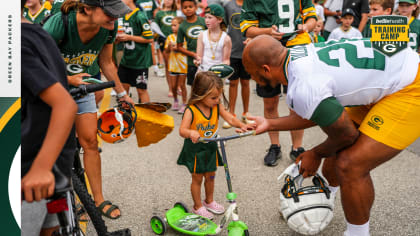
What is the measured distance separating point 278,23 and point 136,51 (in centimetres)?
254

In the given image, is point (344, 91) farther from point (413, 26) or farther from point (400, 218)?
point (413, 26)

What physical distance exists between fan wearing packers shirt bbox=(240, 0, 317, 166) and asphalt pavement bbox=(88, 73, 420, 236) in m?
0.47

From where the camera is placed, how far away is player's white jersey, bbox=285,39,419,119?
2.28 m

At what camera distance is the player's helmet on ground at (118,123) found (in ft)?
9.41

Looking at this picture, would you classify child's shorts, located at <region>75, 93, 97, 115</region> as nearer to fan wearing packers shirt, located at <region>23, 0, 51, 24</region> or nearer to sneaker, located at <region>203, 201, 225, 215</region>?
sneaker, located at <region>203, 201, 225, 215</region>

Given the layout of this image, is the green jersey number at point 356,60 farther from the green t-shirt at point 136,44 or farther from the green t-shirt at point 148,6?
the green t-shirt at point 148,6

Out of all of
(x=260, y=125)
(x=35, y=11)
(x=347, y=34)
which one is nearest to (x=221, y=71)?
(x=260, y=125)

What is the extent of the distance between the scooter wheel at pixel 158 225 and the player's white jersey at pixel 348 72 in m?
1.38

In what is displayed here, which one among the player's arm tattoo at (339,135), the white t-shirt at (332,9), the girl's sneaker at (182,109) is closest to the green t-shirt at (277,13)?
the player's arm tattoo at (339,135)

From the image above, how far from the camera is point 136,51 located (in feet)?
18.9

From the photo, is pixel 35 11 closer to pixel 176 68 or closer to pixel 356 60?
pixel 176 68

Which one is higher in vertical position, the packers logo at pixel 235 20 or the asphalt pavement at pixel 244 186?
the packers logo at pixel 235 20

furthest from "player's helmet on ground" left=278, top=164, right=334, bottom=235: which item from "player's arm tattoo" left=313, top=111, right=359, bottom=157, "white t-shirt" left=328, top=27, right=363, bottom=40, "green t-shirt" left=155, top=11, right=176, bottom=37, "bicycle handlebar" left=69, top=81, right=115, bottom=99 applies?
"green t-shirt" left=155, top=11, right=176, bottom=37

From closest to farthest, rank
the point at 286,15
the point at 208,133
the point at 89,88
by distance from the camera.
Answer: the point at 89,88
the point at 208,133
the point at 286,15
